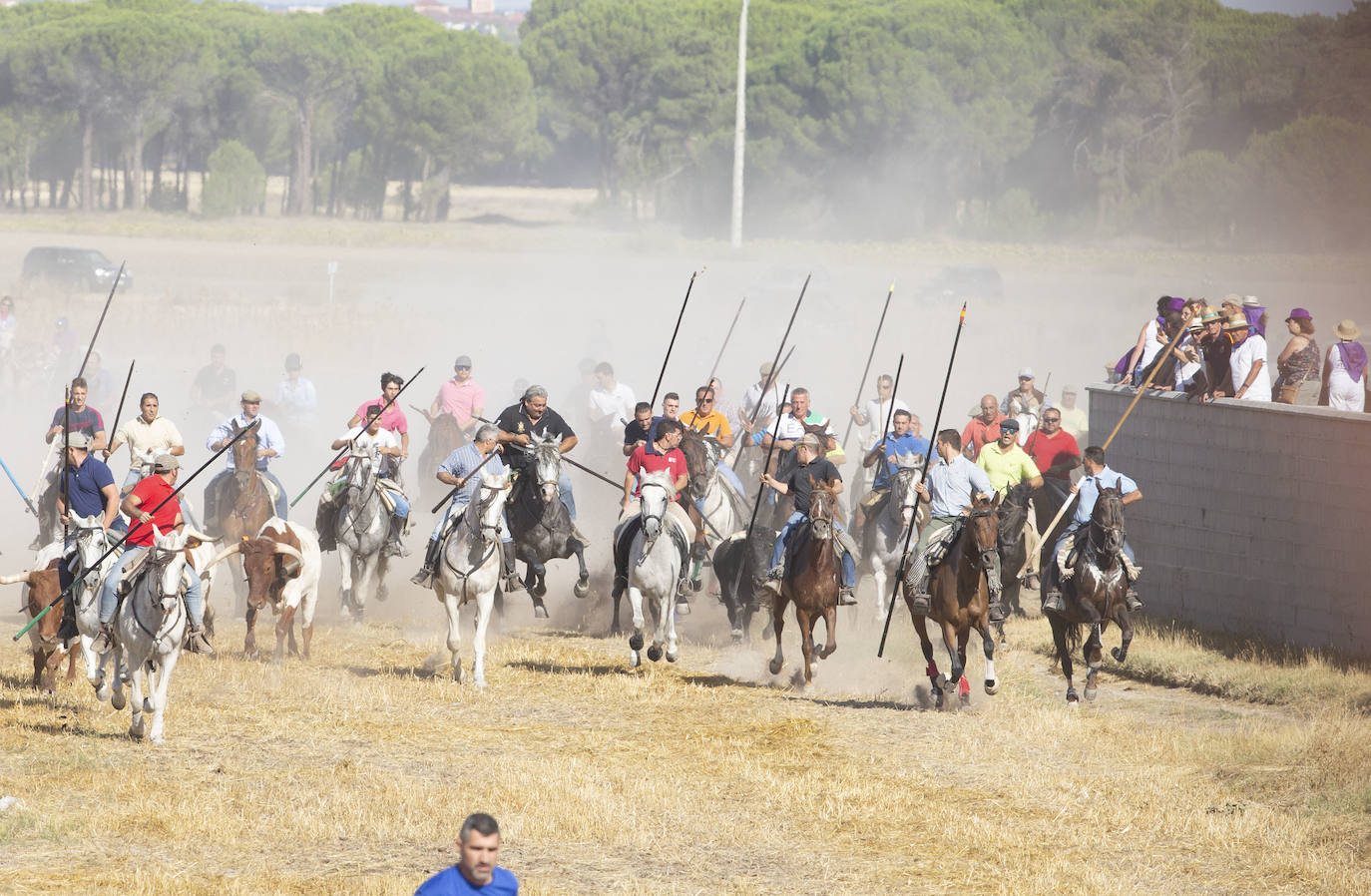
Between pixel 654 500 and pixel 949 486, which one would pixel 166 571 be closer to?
pixel 654 500

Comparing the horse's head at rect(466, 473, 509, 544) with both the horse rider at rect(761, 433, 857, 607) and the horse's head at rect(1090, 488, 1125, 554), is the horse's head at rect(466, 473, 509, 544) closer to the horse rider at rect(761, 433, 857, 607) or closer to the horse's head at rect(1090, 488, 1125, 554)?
the horse rider at rect(761, 433, 857, 607)

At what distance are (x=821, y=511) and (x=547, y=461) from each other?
289cm

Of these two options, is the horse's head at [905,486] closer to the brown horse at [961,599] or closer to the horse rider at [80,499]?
the brown horse at [961,599]

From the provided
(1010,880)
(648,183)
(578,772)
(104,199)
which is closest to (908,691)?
(578,772)

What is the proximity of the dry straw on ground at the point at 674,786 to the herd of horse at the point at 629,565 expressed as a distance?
539 mm

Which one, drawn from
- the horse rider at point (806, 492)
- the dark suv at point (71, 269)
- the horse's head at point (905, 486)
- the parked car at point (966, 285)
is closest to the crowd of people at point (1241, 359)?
the horse's head at point (905, 486)

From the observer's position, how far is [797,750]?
1381 centimetres

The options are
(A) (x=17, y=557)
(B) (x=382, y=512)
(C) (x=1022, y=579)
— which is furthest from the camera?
(A) (x=17, y=557)

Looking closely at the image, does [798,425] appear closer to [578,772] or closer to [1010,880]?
[578,772]

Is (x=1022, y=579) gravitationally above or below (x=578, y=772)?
above

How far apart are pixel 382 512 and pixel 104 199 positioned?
3300 inches

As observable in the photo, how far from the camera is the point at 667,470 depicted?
53.9 ft

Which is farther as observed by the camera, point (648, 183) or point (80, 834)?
point (648, 183)

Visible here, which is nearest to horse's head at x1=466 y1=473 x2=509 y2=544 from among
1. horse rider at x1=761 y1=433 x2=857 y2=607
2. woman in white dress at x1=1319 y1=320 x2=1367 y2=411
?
horse rider at x1=761 y1=433 x2=857 y2=607
